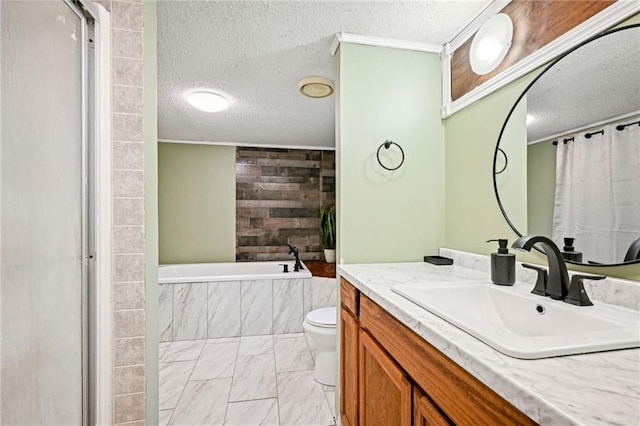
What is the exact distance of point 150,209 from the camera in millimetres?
1322

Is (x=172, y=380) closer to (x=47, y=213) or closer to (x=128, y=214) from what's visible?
(x=128, y=214)

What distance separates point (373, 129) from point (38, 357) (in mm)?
1712

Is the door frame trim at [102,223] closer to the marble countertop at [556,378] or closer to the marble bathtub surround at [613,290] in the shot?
the marble countertop at [556,378]

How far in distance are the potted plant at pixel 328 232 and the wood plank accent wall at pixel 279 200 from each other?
0.59 feet

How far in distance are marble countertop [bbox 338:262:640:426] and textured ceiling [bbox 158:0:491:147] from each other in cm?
150

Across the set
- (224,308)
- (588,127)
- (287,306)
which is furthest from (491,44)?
(224,308)

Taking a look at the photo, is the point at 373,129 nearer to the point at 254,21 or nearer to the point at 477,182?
the point at 477,182

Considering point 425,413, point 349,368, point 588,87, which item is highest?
point 588,87

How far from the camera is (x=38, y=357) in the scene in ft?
3.00

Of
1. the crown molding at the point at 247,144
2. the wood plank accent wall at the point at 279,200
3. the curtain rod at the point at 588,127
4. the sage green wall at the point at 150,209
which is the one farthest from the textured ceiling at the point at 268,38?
the wood plank accent wall at the point at 279,200

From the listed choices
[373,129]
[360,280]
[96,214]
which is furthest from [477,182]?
[96,214]

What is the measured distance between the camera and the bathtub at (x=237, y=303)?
2924mm

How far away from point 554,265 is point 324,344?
1555mm

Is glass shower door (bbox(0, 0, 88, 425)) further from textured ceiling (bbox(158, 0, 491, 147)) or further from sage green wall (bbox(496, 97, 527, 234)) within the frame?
sage green wall (bbox(496, 97, 527, 234))
